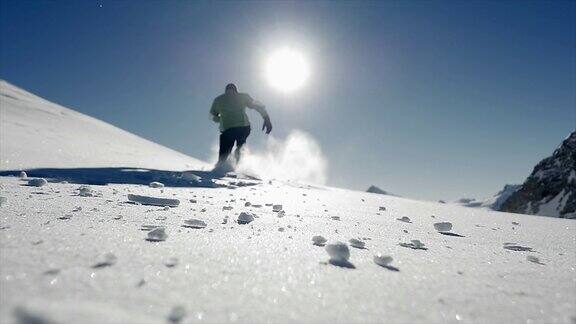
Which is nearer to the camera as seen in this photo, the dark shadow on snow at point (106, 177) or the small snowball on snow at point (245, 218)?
the small snowball on snow at point (245, 218)

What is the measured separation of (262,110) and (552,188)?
5691mm

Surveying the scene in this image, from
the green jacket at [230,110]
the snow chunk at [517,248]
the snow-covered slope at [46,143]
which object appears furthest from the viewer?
the green jacket at [230,110]

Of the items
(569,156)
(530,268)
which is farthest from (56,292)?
(569,156)

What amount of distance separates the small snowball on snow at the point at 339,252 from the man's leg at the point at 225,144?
6816 mm

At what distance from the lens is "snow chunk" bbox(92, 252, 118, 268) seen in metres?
0.96

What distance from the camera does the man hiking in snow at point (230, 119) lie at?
314 inches

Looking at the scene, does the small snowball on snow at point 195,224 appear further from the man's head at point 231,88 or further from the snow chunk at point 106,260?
the man's head at point 231,88

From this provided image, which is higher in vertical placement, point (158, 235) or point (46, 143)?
point (46, 143)

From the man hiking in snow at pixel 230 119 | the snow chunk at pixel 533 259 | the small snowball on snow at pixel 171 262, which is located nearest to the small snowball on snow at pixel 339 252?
the small snowball on snow at pixel 171 262

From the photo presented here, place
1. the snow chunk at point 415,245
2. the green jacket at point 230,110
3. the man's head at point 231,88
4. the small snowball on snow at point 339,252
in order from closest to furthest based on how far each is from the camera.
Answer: the small snowball on snow at point 339,252 → the snow chunk at point 415,245 → the green jacket at point 230,110 → the man's head at point 231,88

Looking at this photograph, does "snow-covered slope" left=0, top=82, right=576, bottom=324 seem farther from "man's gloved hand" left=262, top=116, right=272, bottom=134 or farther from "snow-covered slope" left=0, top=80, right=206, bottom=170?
"man's gloved hand" left=262, top=116, right=272, bottom=134

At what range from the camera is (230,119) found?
797 centimetres

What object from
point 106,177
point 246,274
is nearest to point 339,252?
point 246,274

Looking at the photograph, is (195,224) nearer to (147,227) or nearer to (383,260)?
(147,227)
